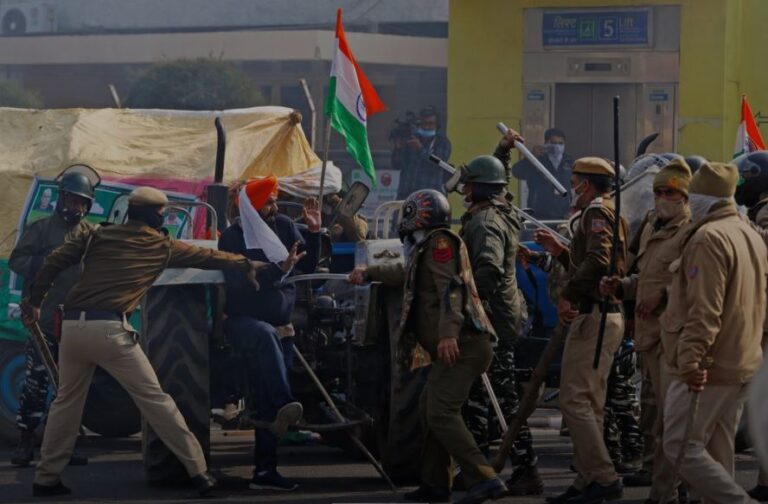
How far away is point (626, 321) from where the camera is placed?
9828mm

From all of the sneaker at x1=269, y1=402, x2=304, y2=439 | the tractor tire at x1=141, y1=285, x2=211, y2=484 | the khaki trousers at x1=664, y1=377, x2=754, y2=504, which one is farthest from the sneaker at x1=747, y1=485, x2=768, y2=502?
the tractor tire at x1=141, y1=285, x2=211, y2=484

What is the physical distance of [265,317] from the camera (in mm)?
10055

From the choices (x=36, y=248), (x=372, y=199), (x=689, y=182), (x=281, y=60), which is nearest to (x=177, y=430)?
(x=36, y=248)

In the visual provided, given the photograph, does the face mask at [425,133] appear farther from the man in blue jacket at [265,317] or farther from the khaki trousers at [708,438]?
the khaki trousers at [708,438]

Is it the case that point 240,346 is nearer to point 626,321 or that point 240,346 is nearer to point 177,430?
point 177,430

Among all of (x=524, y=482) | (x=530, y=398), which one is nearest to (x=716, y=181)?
(x=530, y=398)

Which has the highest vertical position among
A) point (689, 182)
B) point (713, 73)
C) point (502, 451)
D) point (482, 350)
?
point (713, 73)

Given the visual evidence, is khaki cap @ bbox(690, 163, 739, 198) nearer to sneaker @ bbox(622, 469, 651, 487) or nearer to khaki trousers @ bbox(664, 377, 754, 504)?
khaki trousers @ bbox(664, 377, 754, 504)

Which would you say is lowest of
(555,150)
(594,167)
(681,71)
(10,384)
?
(10,384)

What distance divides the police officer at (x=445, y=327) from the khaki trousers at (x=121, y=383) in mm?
1410

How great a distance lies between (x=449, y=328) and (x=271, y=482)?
173 centimetres

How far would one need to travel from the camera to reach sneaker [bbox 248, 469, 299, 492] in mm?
9875

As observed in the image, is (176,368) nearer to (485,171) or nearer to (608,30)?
(485,171)

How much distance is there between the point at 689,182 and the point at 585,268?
0.80m
